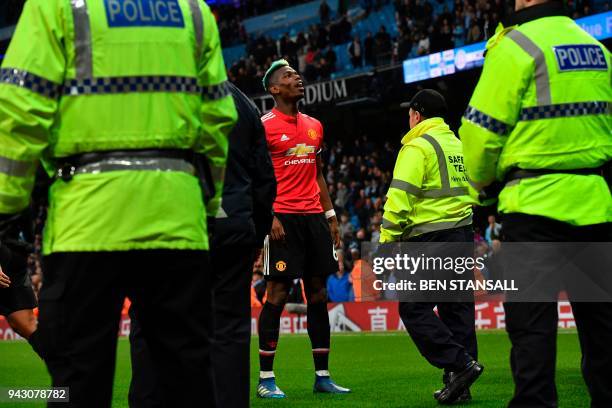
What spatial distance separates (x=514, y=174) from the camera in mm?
4438

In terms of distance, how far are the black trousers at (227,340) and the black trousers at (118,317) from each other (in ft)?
3.95

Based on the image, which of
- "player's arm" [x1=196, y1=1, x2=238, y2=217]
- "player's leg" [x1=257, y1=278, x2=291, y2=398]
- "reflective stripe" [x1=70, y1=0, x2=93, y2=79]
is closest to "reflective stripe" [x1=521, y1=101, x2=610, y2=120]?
"player's arm" [x1=196, y1=1, x2=238, y2=217]

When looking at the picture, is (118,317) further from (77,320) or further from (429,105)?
(429,105)

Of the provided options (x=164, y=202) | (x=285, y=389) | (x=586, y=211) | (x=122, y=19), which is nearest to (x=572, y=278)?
(x=586, y=211)

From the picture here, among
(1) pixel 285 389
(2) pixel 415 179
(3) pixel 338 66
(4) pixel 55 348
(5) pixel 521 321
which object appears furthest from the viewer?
(3) pixel 338 66

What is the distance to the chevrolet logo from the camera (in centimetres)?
835

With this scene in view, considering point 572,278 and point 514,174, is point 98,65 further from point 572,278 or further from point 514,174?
point 572,278

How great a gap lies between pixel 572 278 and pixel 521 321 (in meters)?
0.33

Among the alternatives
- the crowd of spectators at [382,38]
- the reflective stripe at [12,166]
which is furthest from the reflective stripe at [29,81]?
the crowd of spectators at [382,38]

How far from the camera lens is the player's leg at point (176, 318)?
3562 mm

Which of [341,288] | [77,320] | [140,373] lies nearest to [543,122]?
[77,320]

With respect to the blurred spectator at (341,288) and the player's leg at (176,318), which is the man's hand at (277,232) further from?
the blurred spectator at (341,288)

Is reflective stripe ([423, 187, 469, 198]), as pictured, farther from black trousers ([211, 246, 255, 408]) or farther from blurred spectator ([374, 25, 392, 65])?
blurred spectator ([374, 25, 392, 65])

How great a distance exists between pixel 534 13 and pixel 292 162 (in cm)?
407
